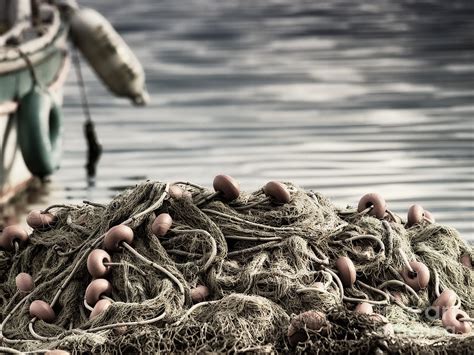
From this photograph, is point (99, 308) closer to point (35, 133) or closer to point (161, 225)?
point (161, 225)

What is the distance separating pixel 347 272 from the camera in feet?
21.4

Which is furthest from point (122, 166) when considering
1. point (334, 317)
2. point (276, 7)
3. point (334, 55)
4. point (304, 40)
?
point (276, 7)

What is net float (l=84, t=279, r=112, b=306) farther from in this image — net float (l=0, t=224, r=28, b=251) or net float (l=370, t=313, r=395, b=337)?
net float (l=370, t=313, r=395, b=337)

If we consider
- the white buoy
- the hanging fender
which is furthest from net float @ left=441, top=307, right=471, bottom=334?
Answer: the white buoy

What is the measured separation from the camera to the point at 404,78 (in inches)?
917

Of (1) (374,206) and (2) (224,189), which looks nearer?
(2) (224,189)

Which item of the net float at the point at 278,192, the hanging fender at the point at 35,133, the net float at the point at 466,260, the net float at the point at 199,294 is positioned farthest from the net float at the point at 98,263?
the hanging fender at the point at 35,133

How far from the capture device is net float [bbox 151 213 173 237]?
6.66 metres

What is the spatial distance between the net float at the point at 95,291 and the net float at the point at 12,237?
97cm

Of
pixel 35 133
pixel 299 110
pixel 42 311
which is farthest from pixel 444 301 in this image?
pixel 299 110

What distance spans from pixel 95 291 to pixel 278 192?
104 cm

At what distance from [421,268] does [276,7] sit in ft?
108

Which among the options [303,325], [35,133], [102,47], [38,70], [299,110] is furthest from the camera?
[299,110]

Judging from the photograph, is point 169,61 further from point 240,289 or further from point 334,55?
point 240,289
